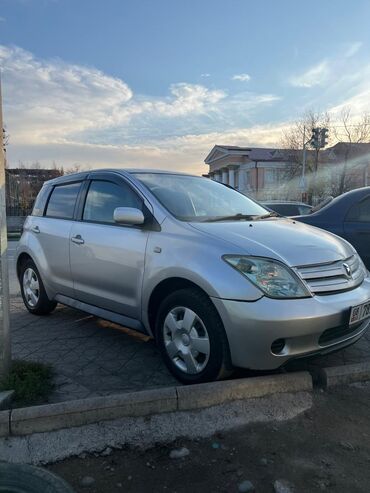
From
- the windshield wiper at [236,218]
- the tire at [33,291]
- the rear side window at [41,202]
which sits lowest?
the tire at [33,291]

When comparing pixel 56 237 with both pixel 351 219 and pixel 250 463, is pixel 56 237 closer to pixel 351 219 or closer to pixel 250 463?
pixel 250 463

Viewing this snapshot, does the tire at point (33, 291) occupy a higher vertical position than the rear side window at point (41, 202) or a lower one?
lower

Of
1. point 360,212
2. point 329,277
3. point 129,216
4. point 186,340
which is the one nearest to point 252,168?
point 360,212

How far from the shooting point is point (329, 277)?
3.26 m

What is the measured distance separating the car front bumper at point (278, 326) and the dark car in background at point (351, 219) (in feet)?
8.68

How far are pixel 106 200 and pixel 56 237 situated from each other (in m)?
0.84

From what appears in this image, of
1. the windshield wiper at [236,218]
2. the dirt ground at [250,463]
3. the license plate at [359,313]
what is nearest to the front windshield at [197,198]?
the windshield wiper at [236,218]

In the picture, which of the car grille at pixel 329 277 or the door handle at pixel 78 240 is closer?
the car grille at pixel 329 277

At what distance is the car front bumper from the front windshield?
3.49ft

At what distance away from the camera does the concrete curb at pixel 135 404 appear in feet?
9.08

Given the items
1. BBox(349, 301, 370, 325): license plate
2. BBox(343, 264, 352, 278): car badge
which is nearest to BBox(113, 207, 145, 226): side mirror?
BBox(343, 264, 352, 278): car badge

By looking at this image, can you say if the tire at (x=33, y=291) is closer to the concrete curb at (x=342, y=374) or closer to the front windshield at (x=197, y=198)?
the front windshield at (x=197, y=198)

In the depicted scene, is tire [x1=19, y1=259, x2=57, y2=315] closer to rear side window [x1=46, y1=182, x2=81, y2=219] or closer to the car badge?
rear side window [x1=46, y1=182, x2=81, y2=219]

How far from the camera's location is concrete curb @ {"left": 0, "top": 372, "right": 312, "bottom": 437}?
2768 mm
